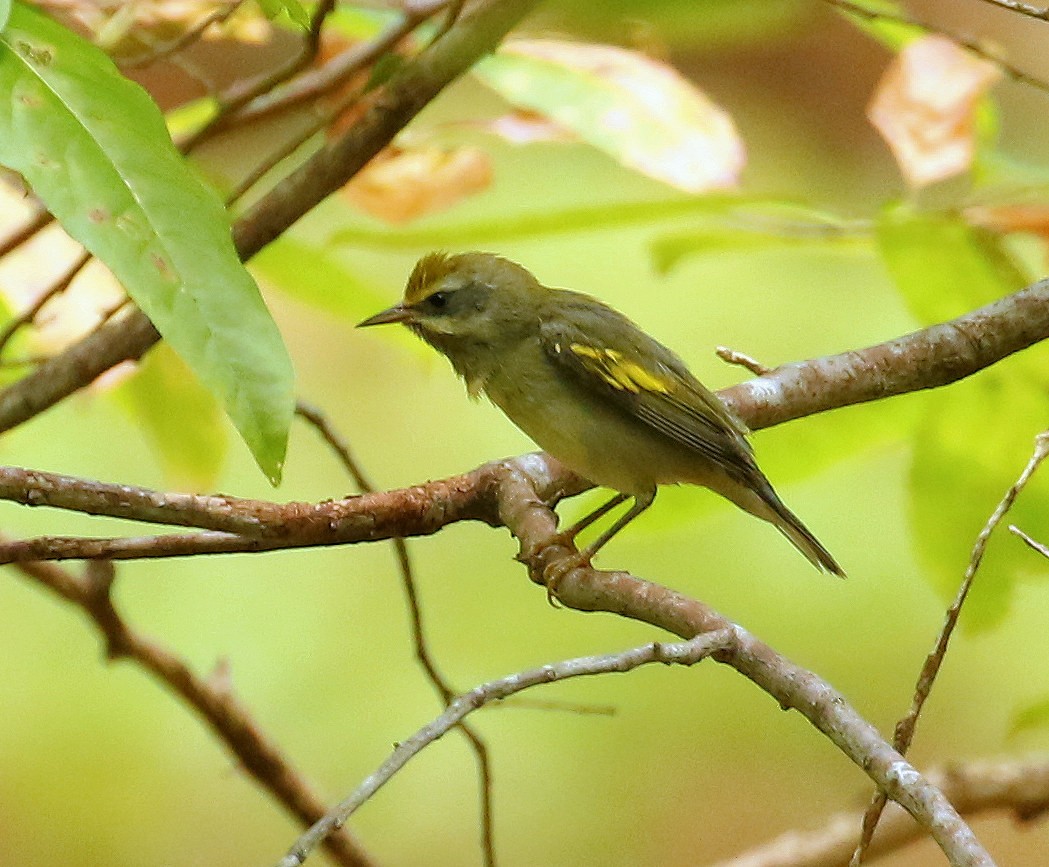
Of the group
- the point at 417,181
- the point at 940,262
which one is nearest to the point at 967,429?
the point at 940,262

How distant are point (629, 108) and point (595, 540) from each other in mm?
681

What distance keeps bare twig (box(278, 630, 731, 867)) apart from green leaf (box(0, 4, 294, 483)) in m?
0.25

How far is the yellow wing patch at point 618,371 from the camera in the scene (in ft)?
6.93

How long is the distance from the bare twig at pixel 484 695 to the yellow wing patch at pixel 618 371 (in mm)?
921

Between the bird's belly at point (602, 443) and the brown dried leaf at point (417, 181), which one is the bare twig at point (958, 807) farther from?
the brown dried leaf at point (417, 181)

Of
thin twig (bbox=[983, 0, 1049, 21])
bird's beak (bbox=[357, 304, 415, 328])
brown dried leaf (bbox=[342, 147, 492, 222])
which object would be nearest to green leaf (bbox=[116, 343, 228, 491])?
bird's beak (bbox=[357, 304, 415, 328])

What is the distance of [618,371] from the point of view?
83.9 inches

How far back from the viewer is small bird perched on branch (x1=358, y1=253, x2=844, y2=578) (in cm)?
203

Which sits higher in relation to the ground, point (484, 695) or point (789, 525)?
point (484, 695)

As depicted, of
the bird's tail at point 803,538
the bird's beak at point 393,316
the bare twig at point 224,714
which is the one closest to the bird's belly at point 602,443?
the bird's tail at point 803,538

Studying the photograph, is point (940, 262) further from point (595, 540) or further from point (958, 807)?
point (958, 807)

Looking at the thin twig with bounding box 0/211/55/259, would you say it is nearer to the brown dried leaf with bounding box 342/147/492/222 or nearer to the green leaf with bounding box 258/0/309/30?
the brown dried leaf with bounding box 342/147/492/222

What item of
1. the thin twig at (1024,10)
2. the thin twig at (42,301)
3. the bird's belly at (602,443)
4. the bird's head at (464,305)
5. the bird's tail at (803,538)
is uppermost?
the thin twig at (1024,10)

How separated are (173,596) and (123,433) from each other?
57 cm
